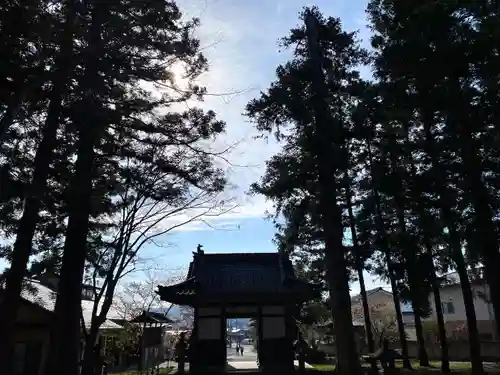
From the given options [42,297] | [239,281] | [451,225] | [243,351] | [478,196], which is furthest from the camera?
[243,351]

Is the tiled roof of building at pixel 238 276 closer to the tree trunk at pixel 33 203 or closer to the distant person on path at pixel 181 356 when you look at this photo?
the distant person on path at pixel 181 356

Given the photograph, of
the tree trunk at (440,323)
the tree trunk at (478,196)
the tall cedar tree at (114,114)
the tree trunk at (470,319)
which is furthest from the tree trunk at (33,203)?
the tree trunk at (470,319)

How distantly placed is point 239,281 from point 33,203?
9.22m

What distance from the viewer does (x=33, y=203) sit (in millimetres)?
6996

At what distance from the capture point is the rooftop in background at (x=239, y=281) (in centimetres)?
1364

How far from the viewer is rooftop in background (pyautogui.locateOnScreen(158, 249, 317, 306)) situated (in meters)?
13.6

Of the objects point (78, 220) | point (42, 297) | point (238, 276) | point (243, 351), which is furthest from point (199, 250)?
point (243, 351)

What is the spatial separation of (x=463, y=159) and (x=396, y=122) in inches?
79.9

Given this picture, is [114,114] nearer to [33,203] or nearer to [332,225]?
[33,203]

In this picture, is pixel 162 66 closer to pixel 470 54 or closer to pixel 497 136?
pixel 470 54

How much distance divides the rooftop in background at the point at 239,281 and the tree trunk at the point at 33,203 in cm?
753

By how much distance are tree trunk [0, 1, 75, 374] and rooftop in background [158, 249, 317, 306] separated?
24.7 ft

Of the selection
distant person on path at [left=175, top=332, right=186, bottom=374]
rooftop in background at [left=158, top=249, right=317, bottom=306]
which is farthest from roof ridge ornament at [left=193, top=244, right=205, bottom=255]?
distant person on path at [left=175, top=332, right=186, bottom=374]

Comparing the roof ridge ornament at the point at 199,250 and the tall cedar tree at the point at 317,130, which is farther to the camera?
the roof ridge ornament at the point at 199,250
